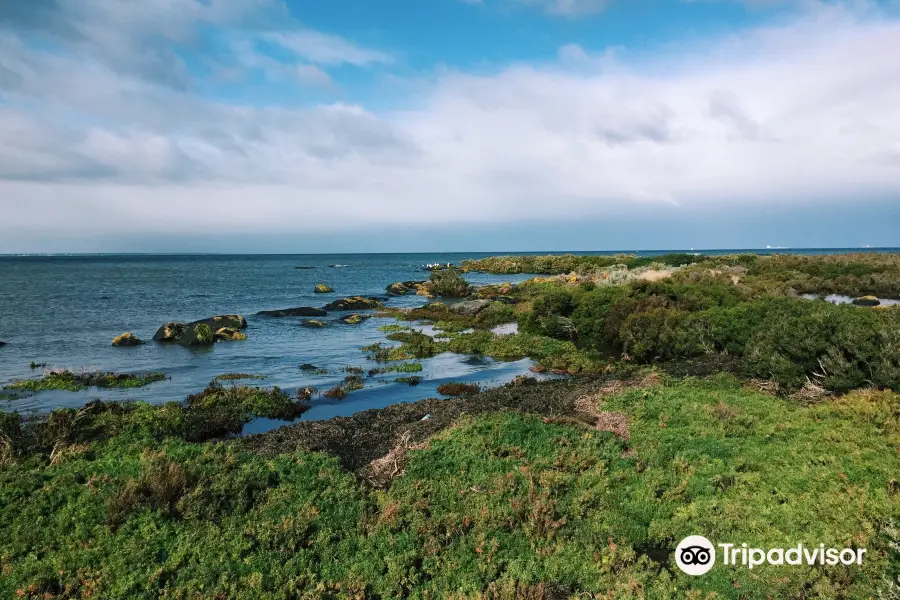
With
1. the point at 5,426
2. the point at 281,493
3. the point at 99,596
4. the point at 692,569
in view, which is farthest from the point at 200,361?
the point at 692,569

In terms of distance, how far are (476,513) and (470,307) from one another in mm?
33083

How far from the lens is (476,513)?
9.09m

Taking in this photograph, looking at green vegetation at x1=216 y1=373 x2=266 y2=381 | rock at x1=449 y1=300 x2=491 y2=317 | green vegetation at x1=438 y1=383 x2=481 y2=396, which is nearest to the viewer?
green vegetation at x1=438 y1=383 x2=481 y2=396

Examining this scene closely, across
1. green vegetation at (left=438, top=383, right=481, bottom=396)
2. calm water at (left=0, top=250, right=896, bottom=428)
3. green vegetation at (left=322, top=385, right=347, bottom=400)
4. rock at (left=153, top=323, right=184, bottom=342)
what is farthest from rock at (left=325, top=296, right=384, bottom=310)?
green vegetation at (left=438, top=383, right=481, bottom=396)

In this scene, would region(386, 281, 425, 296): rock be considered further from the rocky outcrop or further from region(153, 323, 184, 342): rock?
region(153, 323, 184, 342): rock

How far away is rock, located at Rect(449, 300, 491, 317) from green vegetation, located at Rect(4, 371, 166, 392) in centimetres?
2351

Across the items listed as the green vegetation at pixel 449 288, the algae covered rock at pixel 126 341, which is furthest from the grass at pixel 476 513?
the green vegetation at pixel 449 288

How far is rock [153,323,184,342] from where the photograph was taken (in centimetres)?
3225

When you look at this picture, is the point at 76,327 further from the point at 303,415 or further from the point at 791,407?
the point at 791,407

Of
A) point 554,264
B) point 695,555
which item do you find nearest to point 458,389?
point 695,555

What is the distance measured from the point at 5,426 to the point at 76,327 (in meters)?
29.9

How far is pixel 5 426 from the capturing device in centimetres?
1258

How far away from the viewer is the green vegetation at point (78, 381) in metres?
20.2

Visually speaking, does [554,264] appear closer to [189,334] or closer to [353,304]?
[353,304]
